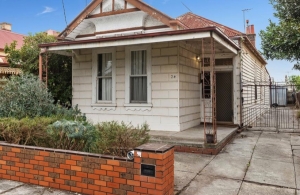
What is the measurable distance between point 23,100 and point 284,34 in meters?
10.4

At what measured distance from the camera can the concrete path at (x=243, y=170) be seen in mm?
4219

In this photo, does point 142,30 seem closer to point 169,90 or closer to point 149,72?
point 149,72

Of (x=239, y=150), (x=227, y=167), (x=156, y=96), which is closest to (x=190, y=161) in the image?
(x=227, y=167)

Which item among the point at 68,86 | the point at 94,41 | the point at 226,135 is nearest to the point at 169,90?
the point at 226,135

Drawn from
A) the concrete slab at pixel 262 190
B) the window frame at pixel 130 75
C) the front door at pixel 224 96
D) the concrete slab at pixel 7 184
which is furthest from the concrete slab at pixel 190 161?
the front door at pixel 224 96

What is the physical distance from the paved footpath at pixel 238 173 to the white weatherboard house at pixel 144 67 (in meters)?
2.33

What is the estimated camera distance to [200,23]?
452 inches

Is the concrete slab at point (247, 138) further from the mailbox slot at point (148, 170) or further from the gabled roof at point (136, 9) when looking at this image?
the mailbox slot at point (148, 170)

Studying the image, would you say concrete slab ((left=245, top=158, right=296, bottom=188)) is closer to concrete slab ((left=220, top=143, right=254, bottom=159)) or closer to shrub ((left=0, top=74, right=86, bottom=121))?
concrete slab ((left=220, top=143, right=254, bottom=159))

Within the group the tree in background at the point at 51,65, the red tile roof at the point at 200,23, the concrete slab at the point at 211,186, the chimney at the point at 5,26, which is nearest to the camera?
the concrete slab at the point at 211,186

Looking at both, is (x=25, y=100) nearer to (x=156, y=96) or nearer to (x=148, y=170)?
(x=156, y=96)

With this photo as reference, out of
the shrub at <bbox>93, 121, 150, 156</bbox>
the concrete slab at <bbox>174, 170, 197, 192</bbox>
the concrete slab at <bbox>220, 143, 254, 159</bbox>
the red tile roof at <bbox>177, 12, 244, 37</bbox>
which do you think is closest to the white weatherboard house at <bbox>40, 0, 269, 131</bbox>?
the red tile roof at <bbox>177, 12, 244, 37</bbox>

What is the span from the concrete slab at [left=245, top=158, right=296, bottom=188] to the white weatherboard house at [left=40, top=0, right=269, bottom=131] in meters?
3.08

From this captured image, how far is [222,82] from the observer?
1100 centimetres
